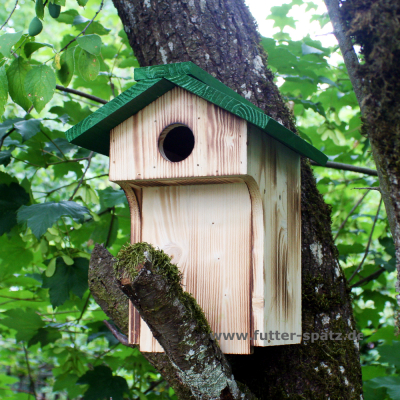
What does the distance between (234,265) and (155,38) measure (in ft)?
4.15

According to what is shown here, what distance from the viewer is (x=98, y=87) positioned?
3.23 m

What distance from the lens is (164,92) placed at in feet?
5.20

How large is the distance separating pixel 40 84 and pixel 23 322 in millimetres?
1525

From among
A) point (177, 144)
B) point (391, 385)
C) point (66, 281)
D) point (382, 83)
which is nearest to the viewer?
point (382, 83)

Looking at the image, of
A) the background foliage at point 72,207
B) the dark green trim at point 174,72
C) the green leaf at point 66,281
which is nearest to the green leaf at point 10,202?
the background foliage at point 72,207

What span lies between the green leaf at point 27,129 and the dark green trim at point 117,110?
439 mm

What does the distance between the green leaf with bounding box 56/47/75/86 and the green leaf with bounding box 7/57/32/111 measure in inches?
6.4

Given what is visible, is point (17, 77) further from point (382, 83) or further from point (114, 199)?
point (382, 83)

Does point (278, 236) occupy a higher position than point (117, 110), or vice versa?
point (117, 110)

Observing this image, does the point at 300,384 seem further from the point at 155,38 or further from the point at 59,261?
the point at 155,38

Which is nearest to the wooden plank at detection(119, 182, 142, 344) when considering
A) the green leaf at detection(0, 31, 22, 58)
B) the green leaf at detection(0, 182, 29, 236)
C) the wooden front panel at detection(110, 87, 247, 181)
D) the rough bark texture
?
the wooden front panel at detection(110, 87, 247, 181)

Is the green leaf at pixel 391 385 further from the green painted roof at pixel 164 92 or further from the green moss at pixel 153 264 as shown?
the green painted roof at pixel 164 92

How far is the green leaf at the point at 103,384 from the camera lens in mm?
2268

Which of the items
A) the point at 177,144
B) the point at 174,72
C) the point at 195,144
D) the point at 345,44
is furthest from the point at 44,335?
the point at 345,44
